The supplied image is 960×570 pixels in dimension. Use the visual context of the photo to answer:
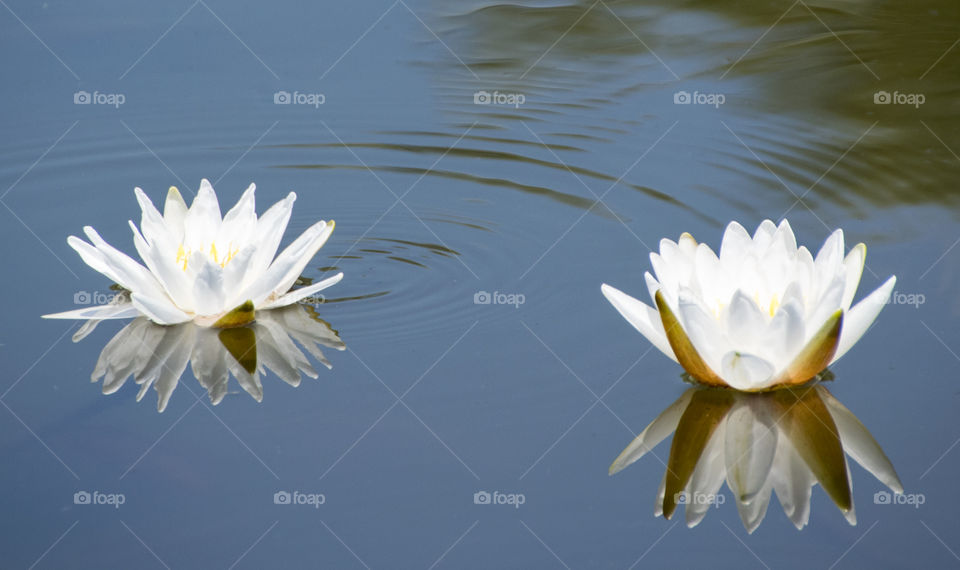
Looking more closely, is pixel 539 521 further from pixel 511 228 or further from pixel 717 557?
pixel 511 228

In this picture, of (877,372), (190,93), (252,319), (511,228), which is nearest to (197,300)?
(252,319)

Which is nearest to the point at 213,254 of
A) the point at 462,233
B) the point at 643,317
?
the point at 462,233

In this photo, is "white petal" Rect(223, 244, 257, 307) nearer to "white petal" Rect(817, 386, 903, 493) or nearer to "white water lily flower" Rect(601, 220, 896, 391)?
"white water lily flower" Rect(601, 220, 896, 391)

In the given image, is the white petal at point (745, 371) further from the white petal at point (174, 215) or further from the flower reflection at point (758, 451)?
the white petal at point (174, 215)

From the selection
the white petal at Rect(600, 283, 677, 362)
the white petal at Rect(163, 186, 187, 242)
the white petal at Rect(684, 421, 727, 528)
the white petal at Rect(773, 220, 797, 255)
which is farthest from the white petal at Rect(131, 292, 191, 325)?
the white petal at Rect(773, 220, 797, 255)

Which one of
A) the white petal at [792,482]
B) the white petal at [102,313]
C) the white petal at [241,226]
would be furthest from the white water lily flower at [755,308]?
the white petal at [102,313]

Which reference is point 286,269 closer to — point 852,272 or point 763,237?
point 763,237

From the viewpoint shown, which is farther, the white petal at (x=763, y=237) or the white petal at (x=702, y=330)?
the white petal at (x=763, y=237)

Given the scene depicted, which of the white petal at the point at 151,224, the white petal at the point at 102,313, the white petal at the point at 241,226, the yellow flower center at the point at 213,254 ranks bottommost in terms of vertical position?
the white petal at the point at 102,313
